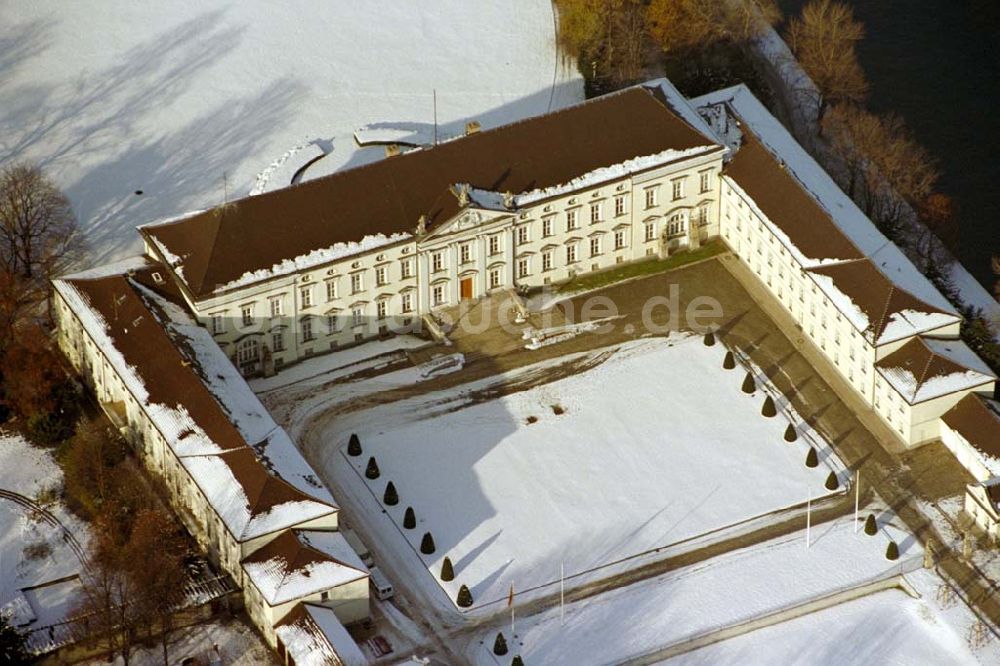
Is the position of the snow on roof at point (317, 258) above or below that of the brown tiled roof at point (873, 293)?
above

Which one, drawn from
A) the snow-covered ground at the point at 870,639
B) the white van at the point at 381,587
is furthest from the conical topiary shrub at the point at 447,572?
the snow-covered ground at the point at 870,639

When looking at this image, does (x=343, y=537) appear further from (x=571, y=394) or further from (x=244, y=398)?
(x=571, y=394)

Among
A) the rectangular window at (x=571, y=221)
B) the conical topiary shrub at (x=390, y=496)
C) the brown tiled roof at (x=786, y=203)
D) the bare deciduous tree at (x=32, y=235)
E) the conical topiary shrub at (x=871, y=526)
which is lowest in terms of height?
the conical topiary shrub at (x=871, y=526)

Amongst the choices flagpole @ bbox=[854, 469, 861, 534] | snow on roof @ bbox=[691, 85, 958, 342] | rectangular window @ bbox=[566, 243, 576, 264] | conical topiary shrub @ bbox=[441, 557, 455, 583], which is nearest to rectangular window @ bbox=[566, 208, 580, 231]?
rectangular window @ bbox=[566, 243, 576, 264]

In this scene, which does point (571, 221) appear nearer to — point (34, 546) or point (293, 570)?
point (293, 570)

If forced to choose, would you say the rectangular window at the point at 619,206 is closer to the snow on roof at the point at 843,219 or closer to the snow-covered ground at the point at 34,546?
the snow on roof at the point at 843,219

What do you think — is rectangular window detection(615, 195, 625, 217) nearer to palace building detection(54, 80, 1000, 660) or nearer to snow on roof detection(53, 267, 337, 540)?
palace building detection(54, 80, 1000, 660)
